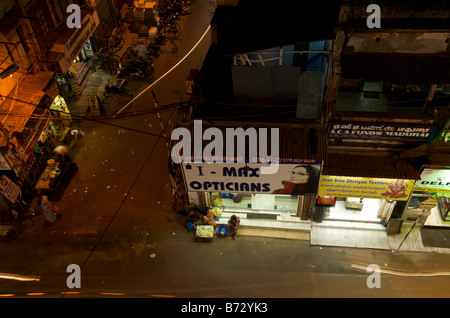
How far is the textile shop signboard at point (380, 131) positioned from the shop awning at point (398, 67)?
5.61 ft

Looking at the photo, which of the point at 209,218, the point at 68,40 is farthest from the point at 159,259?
the point at 68,40

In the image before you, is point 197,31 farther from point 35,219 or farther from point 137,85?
point 35,219

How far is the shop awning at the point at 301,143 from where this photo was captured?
14789mm

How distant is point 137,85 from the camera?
85.6 ft

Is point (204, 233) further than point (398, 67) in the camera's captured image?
Yes

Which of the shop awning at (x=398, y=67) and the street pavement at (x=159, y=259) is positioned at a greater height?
the shop awning at (x=398, y=67)

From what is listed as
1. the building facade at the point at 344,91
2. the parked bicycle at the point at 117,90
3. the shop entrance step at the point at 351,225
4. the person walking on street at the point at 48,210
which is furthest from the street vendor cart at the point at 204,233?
the parked bicycle at the point at 117,90

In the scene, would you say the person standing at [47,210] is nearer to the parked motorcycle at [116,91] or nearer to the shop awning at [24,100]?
the shop awning at [24,100]

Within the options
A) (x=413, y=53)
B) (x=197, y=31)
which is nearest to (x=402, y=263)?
(x=413, y=53)

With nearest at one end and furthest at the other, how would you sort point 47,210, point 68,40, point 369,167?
1. point 369,167
2. point 47,210
3. point 68,40

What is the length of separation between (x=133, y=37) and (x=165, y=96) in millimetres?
7725

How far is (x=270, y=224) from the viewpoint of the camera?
1791 cm

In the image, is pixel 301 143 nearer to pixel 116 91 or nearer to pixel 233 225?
pixel 233 225

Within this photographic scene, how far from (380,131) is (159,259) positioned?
10.6 m
